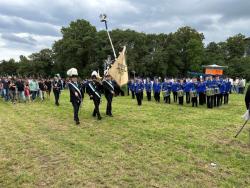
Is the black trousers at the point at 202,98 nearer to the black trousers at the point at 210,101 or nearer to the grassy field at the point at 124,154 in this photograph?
the black trousers at the point at 210,101

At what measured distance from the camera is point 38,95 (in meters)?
27.4

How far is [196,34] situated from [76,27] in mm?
30757

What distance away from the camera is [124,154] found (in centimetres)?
823

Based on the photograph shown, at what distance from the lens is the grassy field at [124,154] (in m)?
6.41

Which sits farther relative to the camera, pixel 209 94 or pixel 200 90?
pixel 200 90

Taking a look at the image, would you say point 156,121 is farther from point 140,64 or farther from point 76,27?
point 76,27

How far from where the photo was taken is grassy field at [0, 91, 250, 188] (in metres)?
6.41

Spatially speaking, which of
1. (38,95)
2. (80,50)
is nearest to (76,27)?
(80,50)

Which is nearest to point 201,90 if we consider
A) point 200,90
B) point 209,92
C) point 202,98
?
point 200,90

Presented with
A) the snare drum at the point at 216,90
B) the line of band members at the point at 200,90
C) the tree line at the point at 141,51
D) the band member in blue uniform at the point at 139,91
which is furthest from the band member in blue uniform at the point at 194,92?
the tree line at the point at 141,51

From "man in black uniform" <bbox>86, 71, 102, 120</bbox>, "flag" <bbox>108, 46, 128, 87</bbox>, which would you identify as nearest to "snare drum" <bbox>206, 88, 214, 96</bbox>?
"flag" <bbox>108, 46, 128, 87</bbox>

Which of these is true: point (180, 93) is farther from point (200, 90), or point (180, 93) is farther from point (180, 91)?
point (200, 90)

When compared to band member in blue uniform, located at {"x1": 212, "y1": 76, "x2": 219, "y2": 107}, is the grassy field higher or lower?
lower

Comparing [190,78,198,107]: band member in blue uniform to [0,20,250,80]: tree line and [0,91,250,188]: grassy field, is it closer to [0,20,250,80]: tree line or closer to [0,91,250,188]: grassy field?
[0,91,250,188]: grassy field
